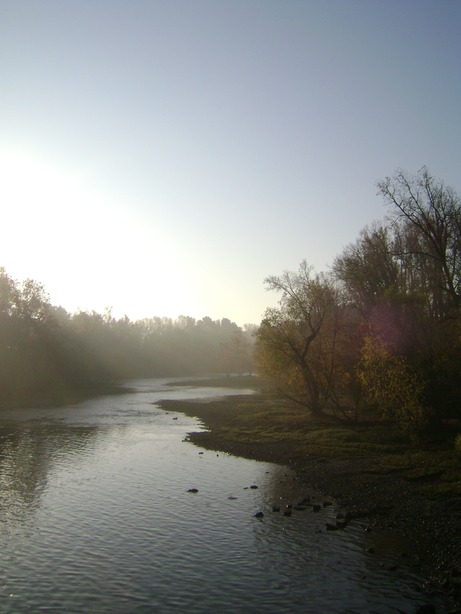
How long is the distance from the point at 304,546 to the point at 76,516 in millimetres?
10138

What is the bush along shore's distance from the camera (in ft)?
64.3

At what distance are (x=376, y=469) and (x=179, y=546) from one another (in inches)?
583

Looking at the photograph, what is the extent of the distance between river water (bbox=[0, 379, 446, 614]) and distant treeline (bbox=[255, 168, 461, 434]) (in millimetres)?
10726

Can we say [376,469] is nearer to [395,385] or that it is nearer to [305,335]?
[395,385]

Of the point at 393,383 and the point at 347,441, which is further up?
the point at 393,383

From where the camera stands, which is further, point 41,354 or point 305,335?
point 41,354

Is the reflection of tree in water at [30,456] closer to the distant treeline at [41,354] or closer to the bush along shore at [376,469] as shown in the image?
the bush along shore at [376,469]

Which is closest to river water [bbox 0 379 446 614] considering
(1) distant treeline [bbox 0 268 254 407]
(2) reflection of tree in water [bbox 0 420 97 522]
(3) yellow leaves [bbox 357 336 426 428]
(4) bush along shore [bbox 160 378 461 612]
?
(2) reflection of tree in water [bbox 0 420 97 522]

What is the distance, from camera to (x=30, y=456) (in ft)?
114

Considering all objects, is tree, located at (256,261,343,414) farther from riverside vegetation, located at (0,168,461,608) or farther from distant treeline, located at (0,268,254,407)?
distant treeline, located at (0,268,254,407)

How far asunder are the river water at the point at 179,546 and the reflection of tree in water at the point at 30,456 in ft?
0.51

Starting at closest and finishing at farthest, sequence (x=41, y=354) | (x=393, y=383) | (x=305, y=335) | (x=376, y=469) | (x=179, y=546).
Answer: (x=179, y=546), (x=376, y=469), (x=393, y=383), (x=305, y=335), (x=41, y=354)

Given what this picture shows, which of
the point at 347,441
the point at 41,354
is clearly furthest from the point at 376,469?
the point at 41,354

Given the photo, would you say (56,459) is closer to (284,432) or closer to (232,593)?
(284,432)
